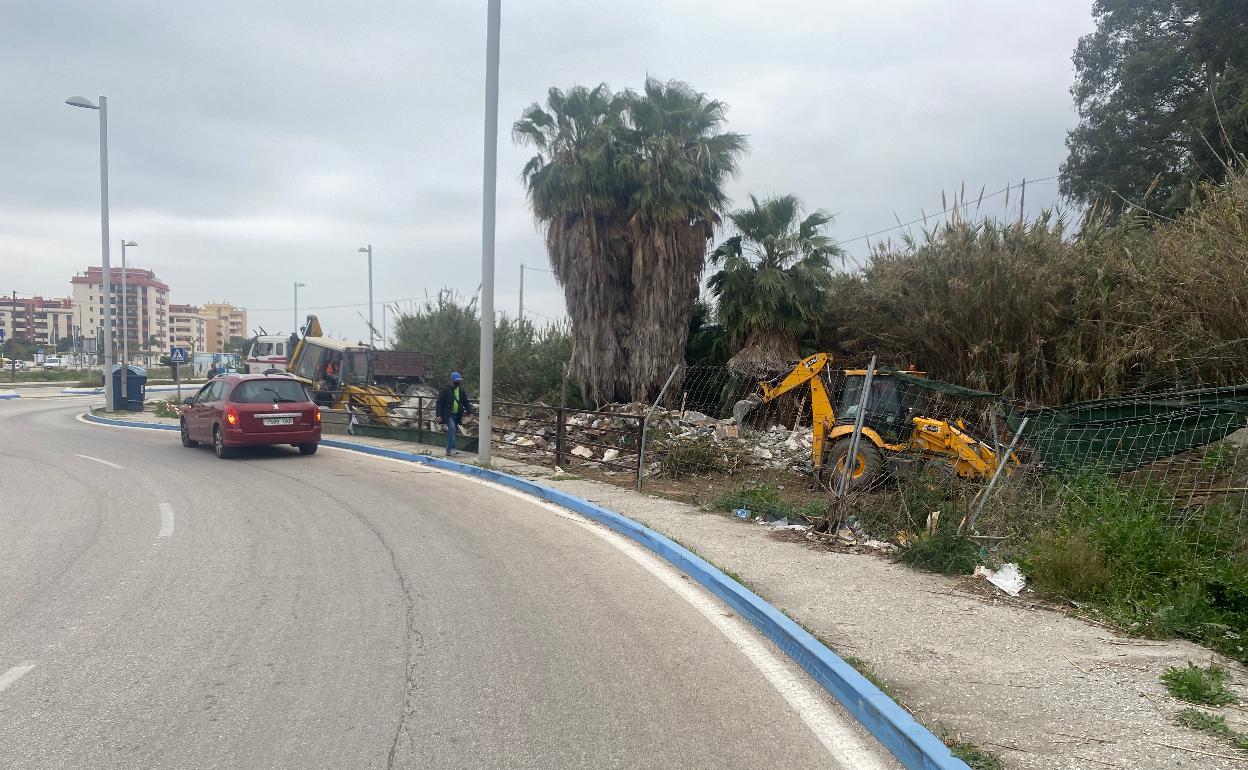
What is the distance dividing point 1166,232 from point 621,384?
40.7ft

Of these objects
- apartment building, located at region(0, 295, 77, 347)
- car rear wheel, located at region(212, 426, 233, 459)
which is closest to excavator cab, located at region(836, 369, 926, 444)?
car rear wheel, located at region(212, 426, 233, 459)

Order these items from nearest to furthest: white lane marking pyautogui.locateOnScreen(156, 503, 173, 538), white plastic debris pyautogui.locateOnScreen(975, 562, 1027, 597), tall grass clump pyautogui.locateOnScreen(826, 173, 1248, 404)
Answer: white plastic debris pyautogui.locateOnScreen(975, 562, 1027, 597) → white lane marking pyautogui.locateOnScreen(156, 503, 173, 538) → tall grass clump pyautogui.locateOnScreen(826, 173, 1248, 404)

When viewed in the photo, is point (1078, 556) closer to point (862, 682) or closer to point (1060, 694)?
point (1060, 694)

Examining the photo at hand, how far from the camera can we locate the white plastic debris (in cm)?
659

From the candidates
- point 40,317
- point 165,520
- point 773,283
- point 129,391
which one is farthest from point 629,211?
point 40,317

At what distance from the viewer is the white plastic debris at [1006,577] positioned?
Result: 6.59 metres

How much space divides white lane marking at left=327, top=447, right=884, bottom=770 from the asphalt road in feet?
0.07

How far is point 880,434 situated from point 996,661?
777 cm

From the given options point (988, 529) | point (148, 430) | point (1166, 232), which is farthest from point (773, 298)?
point (148, 430)

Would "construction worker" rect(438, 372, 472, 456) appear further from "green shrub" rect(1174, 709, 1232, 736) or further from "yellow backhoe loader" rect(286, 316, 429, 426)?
"green shrub" rect(1174, 709, 1232, 736)

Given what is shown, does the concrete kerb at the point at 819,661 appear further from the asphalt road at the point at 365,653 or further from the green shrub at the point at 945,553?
the green shrub at the point at 945,553

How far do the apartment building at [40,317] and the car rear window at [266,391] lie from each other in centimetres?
15770

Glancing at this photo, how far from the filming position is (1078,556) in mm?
6312

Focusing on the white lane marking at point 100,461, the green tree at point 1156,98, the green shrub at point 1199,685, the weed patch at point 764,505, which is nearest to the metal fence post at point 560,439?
the weed patch at point 764,505
